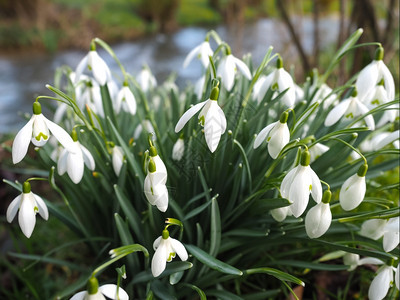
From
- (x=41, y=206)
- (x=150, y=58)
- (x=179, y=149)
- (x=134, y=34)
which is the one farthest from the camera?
(x=134, y=34)

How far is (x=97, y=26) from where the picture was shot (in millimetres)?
5773

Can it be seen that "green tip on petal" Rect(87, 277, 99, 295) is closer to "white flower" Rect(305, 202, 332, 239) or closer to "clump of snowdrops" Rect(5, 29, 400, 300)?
"clump of snowdrops" Rect(5, 29, 400, 300)

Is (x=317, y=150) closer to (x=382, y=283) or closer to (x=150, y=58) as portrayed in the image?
(x=382, y=283)

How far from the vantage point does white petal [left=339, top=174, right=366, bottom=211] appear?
2.35 ft

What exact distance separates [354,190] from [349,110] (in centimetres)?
27

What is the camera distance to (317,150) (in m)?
0.96

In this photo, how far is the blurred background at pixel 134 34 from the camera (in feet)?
12.8

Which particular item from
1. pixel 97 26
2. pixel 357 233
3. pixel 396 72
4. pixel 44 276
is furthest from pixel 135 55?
pixel 357 233

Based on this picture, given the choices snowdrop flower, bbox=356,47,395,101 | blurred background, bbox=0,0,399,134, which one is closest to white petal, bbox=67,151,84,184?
snowdrop flower, bbox=356,47,395,101

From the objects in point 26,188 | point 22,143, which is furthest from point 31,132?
point 26,188

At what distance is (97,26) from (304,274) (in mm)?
A: 5318

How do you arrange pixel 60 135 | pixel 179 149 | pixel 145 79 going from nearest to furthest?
pixel 60 135 → pixel 179 149 → pixel 145 79

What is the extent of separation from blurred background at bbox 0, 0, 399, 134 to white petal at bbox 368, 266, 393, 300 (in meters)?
2.30

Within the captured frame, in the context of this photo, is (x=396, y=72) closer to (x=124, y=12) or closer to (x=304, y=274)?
(x=304, y=274)
